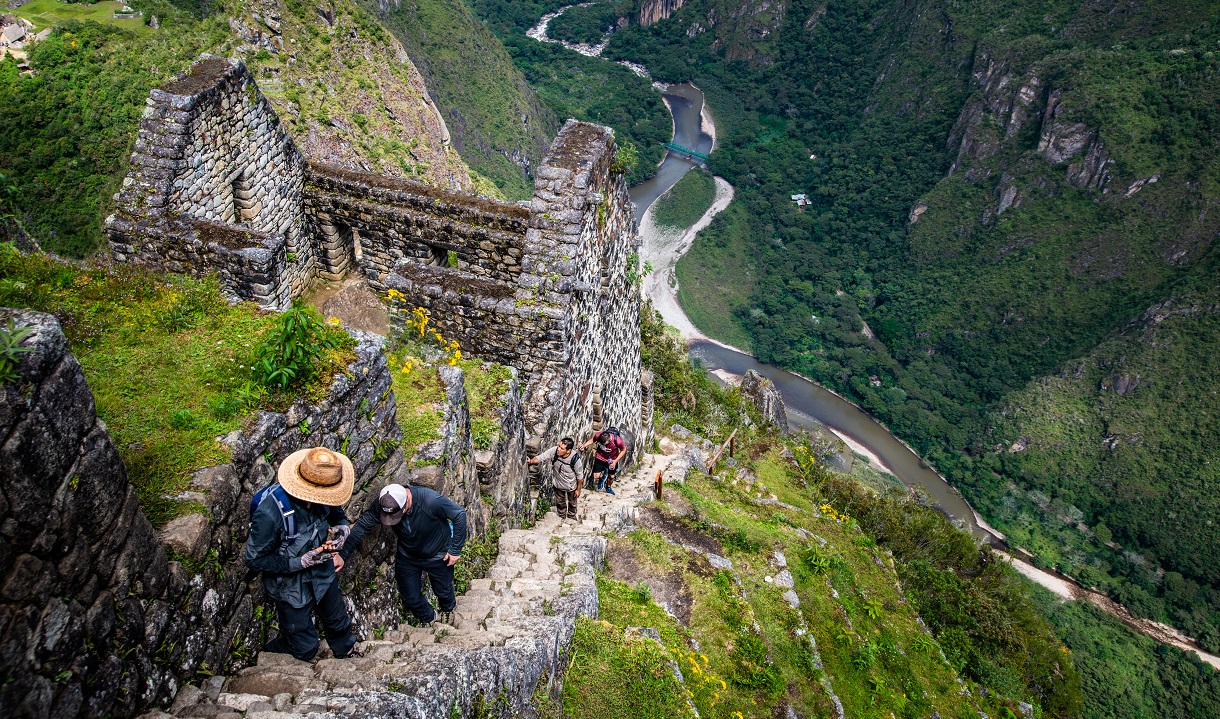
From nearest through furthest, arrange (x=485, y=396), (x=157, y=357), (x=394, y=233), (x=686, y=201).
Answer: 1. (x=157, y=357)
2. (x=485, y=396)
3. (x=394, y=233)
4. (x=686, y=201)

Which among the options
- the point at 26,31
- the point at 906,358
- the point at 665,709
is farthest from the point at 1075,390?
the point at 26,31

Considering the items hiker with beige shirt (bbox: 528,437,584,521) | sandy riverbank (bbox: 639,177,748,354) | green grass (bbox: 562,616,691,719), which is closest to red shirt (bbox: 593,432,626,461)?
hiker with beige shirt (bbox: 528,437,584,521)

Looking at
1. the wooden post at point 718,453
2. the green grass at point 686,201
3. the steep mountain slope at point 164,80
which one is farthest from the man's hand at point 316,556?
the green grass at point 686,201

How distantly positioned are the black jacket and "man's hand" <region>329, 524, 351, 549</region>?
0.64 m

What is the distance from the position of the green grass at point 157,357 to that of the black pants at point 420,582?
5.81ft

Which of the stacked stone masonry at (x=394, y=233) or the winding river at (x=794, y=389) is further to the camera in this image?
the winding river at (x=794, y=389)

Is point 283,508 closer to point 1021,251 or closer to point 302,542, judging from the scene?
point 302,542

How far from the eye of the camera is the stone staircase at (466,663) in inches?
157

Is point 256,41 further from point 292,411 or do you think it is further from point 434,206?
point 292,411

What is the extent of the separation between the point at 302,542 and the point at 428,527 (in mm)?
1335

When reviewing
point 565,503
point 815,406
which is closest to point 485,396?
point 565,503

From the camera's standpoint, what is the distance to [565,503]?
988 centimetres

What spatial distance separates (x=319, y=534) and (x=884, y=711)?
9.16 metres

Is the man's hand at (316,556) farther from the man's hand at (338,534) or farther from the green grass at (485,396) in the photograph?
the green grass at (485,396)
